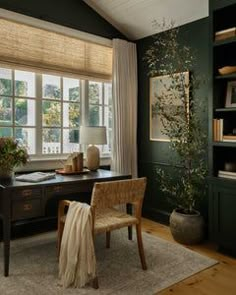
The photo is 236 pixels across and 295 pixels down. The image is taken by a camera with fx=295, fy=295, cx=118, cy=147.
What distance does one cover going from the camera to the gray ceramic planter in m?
3.07

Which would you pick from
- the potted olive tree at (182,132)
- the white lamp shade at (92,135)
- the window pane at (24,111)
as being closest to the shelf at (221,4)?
the potted olive tree at (182,132)

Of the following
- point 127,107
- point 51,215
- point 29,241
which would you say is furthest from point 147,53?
point 29,241

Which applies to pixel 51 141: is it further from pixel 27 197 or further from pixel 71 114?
pixel 27 197

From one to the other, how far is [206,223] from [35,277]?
1936mm

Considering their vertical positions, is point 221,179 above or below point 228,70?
below

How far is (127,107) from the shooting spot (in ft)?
Answer: 13.3

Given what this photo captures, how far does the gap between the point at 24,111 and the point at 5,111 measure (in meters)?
0.22

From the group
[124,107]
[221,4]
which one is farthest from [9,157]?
[221,4]

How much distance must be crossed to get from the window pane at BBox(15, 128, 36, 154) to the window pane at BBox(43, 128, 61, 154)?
0.47ft

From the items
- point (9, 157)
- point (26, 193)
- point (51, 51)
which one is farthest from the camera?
point (51, 51)

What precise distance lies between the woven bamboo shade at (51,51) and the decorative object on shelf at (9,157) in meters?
0.94

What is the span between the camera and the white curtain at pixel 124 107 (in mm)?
3930

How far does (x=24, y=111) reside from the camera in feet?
11.1

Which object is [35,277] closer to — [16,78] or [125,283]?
[125,283]
